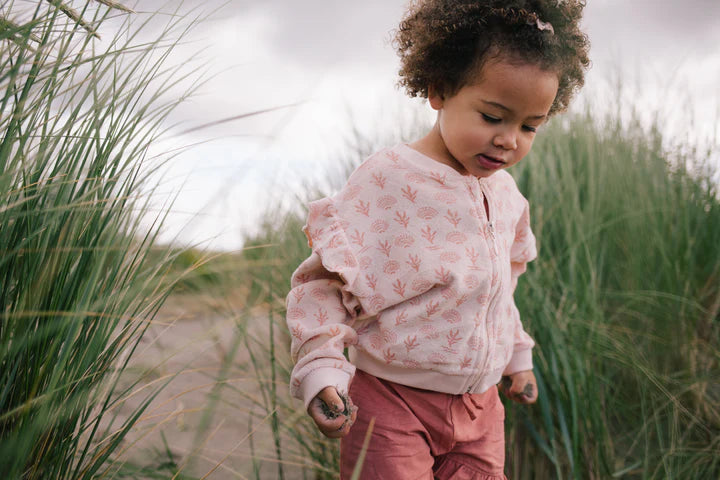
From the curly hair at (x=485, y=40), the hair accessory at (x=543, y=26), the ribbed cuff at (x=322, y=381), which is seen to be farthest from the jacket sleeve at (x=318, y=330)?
the hair accessory at (x=543, y=26)

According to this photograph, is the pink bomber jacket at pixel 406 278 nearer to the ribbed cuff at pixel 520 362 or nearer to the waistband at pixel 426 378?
the waistband at pixel 426 378

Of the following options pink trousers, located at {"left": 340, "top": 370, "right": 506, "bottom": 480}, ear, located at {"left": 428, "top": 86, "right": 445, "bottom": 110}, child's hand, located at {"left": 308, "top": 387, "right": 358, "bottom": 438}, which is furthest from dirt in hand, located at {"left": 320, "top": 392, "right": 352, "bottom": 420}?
ear, located at {"left": 428, "top": 86, "right": 445, "bottom": 110}

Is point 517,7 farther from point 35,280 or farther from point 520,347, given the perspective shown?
point 35,280

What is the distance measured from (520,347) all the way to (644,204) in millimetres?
1455

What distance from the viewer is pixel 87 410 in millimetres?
959

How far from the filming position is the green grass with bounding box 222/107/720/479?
1781mm

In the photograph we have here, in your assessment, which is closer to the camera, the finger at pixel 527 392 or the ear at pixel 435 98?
the ear at pixel 435 98

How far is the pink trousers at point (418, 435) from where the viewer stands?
1218mm

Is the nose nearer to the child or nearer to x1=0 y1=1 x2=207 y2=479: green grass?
the child

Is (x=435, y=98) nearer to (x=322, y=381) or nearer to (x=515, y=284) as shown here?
(x=515, y=284)

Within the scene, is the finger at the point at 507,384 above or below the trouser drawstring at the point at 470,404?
below

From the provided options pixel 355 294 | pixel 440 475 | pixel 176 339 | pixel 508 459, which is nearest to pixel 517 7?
pixel 355 294

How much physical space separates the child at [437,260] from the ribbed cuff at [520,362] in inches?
8.6

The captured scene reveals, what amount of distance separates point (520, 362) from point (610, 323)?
105 cm
